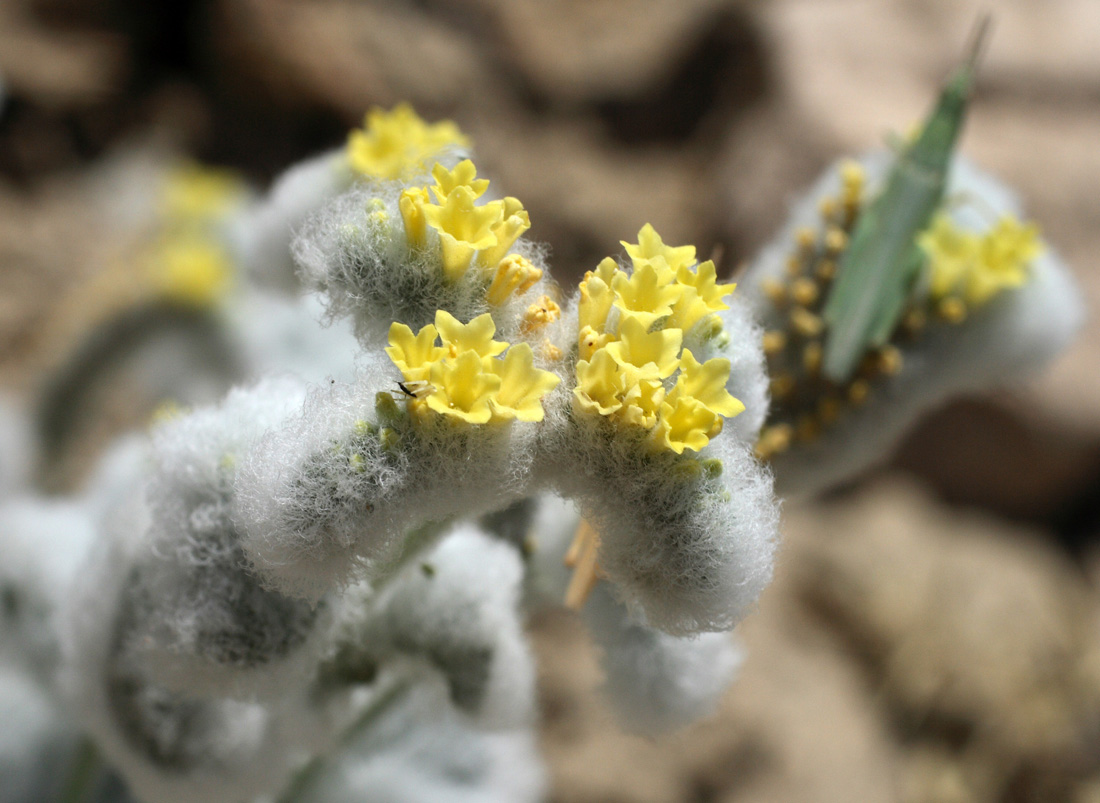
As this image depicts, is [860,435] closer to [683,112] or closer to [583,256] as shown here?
[583,256]

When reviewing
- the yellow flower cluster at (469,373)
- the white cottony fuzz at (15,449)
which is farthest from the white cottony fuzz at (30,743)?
the yellow flower cluster at (469,373)

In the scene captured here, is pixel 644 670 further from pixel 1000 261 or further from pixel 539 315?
pixel 1000 261

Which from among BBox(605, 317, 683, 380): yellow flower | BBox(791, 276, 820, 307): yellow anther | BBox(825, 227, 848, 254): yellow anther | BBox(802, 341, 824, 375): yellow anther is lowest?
BBox(605, 317, 683, 380): yellow flower

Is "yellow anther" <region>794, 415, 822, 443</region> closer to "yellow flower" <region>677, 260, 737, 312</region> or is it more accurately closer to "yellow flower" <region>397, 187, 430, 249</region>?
"yellow flower" <region>677, 260, 737, 312</region>

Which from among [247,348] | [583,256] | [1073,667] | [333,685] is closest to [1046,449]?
[1073,667]

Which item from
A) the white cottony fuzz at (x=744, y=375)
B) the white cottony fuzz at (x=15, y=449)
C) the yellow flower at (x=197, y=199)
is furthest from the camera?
the yellow flower at (x=197, y=199)

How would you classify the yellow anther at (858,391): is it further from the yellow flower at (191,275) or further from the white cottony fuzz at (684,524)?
the yellow flower at (191,275)

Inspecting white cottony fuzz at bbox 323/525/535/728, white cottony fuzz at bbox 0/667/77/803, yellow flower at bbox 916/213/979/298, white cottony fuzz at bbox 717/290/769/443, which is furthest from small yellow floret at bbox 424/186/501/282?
white cottony fuzz at bbox 0/667/77/803

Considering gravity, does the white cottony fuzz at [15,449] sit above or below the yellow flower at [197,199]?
below
